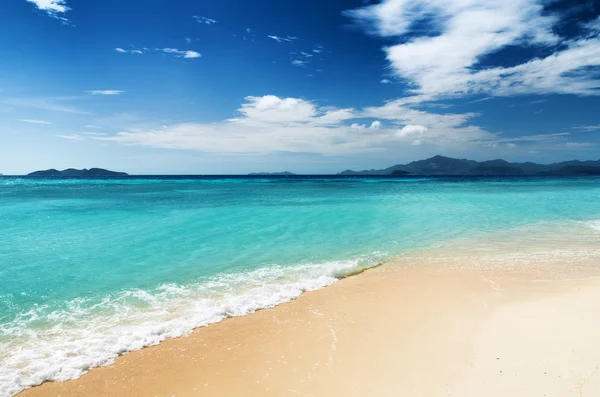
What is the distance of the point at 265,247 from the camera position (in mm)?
11125

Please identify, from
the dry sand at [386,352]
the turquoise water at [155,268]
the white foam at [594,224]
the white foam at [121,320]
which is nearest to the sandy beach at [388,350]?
the dry sand at [386,352]

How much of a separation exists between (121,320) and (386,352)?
181 inches

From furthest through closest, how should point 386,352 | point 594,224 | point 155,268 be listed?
point 594,224, point 155,268, point 386,352

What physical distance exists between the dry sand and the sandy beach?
2 cm

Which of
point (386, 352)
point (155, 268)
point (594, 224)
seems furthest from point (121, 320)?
point (594, 224)

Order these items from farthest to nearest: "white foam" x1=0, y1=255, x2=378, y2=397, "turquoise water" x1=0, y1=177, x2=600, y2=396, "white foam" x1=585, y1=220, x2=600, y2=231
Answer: "white foam" x1=585, y1=220, x2=600, y2=231 < "turquoise water" x1=0, y1=177, x2=600, y2=396 < "white foam" x1=0, y1=255, x2=378, y2=397

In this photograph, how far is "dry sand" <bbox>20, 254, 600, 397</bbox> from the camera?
3883 millimetres

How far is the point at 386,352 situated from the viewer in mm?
4609

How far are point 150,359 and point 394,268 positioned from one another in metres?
6.21

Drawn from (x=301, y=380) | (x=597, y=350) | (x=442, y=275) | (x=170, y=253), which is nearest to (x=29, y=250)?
(x=170, y=253)

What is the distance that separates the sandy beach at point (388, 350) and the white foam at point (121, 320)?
270mm

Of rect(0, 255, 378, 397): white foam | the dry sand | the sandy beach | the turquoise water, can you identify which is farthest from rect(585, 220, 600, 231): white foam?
rect(0, 255, 378, 397): white foam

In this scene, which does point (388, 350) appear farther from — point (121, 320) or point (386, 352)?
point (121, 320)

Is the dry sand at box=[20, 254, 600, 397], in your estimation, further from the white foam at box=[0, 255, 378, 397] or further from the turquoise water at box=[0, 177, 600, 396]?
the turquoise water at box=[0, 177, 600, 396]
